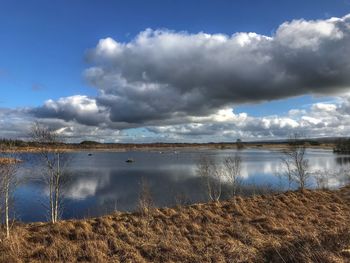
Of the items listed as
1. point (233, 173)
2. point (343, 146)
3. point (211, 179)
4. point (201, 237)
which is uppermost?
point (233, 173)

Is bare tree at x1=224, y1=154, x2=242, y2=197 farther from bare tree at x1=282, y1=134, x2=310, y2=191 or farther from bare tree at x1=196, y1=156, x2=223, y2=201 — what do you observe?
bare tree at x1=282, y1=134, x2=310, y2=191

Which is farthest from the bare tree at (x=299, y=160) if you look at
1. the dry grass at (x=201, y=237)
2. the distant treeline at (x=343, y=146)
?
the distant treeline at (x=343, y=146)

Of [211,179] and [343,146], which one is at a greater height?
[343,146]

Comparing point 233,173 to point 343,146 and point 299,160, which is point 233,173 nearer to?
point 299,160

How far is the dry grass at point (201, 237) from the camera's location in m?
10.1

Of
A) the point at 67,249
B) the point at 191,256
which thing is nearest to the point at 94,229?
the point at 67,249

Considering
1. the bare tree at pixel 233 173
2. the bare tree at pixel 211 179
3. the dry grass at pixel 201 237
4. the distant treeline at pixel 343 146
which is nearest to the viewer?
the dry grass at pixel 201 237

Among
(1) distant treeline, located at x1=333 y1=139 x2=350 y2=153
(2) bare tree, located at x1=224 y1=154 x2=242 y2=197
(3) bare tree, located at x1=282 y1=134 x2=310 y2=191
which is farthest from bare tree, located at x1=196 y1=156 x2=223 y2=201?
(1) distant treeline, located at x1=333 y1=139 x2=350 y2=153

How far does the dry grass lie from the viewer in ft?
33.0

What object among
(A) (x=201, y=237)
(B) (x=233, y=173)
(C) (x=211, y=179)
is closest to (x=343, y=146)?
(C) (x=211, y=179)

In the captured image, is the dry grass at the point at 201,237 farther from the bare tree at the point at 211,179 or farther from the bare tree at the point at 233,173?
the bare tree at the point at 233,173

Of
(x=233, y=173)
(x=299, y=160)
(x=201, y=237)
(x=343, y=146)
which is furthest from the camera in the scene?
(x=343, y=146)

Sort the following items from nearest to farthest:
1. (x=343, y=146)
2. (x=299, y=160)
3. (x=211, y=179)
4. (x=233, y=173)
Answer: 1. (x=233, y=173)
2. (x=299, y=160)
3. (x=211, y=179)
4. (x=343, y=146)

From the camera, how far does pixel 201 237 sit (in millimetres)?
13203
